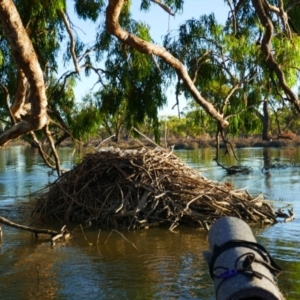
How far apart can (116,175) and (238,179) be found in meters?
9.43

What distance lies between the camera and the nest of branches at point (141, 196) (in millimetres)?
10375

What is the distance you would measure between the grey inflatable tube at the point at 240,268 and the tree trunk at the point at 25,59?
9.03 ft

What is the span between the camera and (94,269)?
297 inches

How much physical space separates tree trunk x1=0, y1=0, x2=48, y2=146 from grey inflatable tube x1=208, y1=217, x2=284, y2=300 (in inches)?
108

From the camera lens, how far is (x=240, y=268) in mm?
3242

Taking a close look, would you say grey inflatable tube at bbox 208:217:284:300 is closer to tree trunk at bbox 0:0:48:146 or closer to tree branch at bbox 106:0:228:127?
tree trunk at bbox 0:0:48:146

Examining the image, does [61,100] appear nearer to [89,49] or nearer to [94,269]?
[89,49]

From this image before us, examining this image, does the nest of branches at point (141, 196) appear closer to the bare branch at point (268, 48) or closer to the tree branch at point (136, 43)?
the tree branch at point (136, 43)

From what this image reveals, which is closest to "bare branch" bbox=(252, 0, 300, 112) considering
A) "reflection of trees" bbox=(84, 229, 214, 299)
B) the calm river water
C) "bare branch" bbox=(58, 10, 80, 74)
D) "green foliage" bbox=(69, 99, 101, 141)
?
the calm river water

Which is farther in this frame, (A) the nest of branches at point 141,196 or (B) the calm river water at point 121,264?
(A) the nest of branches at point 141,196

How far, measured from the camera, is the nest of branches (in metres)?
10.4

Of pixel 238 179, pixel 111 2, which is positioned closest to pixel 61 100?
pixel 238 179

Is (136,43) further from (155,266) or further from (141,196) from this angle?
(141,196)

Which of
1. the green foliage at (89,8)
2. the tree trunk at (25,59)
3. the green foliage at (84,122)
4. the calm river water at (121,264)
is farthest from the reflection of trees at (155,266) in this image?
the green foliage at (84,122)
